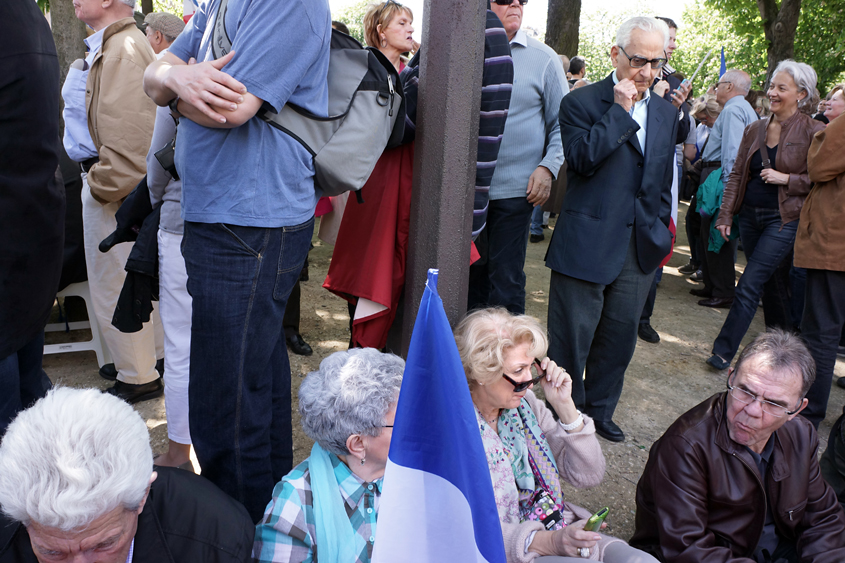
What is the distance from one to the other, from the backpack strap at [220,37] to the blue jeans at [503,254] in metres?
1.98

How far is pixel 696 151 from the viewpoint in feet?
26.1

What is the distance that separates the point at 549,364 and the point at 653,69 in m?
1.59

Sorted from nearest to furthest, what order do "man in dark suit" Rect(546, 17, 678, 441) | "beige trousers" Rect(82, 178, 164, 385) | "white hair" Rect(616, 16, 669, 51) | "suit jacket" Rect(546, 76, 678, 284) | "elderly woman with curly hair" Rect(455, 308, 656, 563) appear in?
"elderly woman with curly hair" Rect(455, 308, 656, 563)
"white hair" Rect(616, 16, 669, 51)
"man in dark suit" Rect(546, 17, 678, 441)
"suit jacket" Rect(546, 76, 678, 284)
"beige trousers" Rect(82, 178, 164, 385)

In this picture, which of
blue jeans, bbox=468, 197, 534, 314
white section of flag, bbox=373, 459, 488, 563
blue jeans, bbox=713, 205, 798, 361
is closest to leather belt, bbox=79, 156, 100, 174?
blue jeans, bbox=468, 197, 534, 314

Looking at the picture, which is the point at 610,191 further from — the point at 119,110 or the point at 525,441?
the point at 119,110

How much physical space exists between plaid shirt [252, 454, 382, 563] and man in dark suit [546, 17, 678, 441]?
A: 1.96 meters

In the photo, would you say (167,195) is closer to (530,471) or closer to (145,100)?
(145,100)

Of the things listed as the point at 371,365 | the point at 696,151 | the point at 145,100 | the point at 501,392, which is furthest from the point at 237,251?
the point at 696,151

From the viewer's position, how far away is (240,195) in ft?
6.14

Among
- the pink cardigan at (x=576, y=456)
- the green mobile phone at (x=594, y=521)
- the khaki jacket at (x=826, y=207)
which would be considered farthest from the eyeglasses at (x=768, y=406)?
the khaki jacket at (x=826, y=207)

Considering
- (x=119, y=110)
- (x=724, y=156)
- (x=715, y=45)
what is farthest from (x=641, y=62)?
(x=715, y=45)

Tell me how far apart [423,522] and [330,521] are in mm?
234

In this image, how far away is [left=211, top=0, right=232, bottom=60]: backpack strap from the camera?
74.8 inches

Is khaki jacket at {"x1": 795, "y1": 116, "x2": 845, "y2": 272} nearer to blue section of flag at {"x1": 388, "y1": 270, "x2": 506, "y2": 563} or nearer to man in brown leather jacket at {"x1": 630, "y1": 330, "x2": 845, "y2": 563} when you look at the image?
man in brown leather jacket at {"x1": 630, "y1": 330, "x2": 845, "y2": 563}
